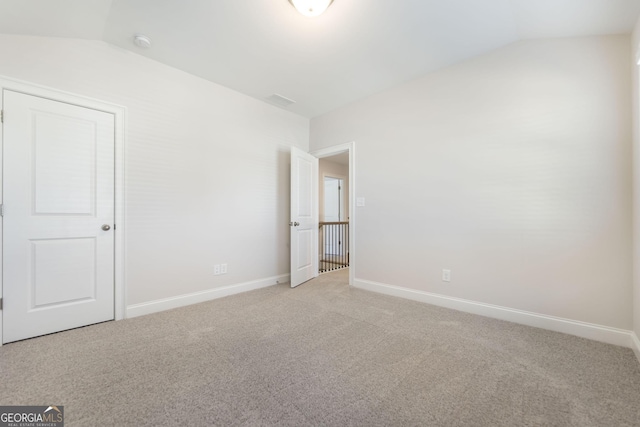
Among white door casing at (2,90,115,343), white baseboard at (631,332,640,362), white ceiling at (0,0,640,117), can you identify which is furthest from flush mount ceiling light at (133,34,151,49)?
white baseboard at (631,332,640,362)

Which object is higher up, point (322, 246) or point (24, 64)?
point (24, 64)

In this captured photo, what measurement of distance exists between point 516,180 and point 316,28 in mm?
2298

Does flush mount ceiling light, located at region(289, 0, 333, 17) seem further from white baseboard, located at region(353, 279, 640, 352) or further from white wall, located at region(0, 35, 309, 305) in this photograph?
white baseboard, located at region(353, 279, 640, 352)

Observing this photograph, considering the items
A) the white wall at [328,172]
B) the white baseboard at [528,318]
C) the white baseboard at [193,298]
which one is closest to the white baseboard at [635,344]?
the white baseboard at [528,318]

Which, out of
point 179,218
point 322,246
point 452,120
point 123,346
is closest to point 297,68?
point 452,120

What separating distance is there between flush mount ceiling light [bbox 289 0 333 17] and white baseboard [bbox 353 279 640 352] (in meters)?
2.95

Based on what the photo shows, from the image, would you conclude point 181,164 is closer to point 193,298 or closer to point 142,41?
point 142,41

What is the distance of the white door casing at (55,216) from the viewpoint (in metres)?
2.04

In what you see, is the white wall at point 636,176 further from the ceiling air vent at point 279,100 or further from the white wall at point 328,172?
the white wall at point 328,172

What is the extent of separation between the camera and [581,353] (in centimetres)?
186

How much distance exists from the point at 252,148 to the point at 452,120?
2507mm

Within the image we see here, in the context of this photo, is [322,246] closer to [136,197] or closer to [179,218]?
[179,218]

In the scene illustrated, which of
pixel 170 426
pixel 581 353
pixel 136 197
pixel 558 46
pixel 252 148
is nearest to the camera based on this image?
pixel 170 426

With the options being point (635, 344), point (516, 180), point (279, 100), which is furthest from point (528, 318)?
point (279, 100)
